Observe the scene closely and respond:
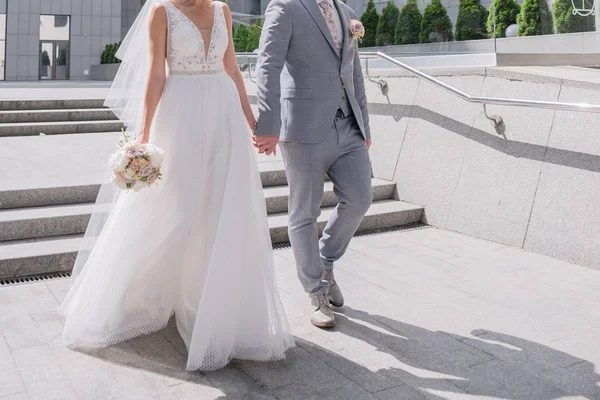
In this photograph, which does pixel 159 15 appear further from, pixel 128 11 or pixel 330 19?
pixel 128 11

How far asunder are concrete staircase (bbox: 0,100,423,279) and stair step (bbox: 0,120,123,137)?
0.08 ft

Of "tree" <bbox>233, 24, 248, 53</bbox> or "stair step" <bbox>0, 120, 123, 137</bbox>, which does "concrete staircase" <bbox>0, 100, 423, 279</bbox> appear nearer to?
"stair step" <bbox>0, 120, 123, 137</bbox>

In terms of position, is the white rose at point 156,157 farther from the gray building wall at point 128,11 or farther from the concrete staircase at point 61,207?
the gray building wall at point 128,11

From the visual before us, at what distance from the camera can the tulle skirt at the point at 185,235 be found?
346 cm

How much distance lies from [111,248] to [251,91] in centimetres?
826

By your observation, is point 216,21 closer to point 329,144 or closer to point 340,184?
point 329,144

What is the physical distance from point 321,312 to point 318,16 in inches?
71.9

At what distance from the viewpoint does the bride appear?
3.47m

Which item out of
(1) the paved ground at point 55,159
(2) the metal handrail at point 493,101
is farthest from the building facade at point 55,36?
(2) the metal handrail at point 493,101

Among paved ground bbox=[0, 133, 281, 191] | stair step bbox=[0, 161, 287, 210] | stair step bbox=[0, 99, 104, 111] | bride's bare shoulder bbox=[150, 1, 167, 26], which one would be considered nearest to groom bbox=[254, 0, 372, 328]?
bride's bare shoulder bbox=[150, 1, 167, 26]

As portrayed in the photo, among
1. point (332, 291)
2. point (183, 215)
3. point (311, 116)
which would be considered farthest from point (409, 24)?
point (183, 215)

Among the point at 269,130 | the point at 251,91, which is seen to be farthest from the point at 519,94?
the point at 251,91

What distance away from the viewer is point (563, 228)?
5.49 metres

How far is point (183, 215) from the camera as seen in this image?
3566mm
